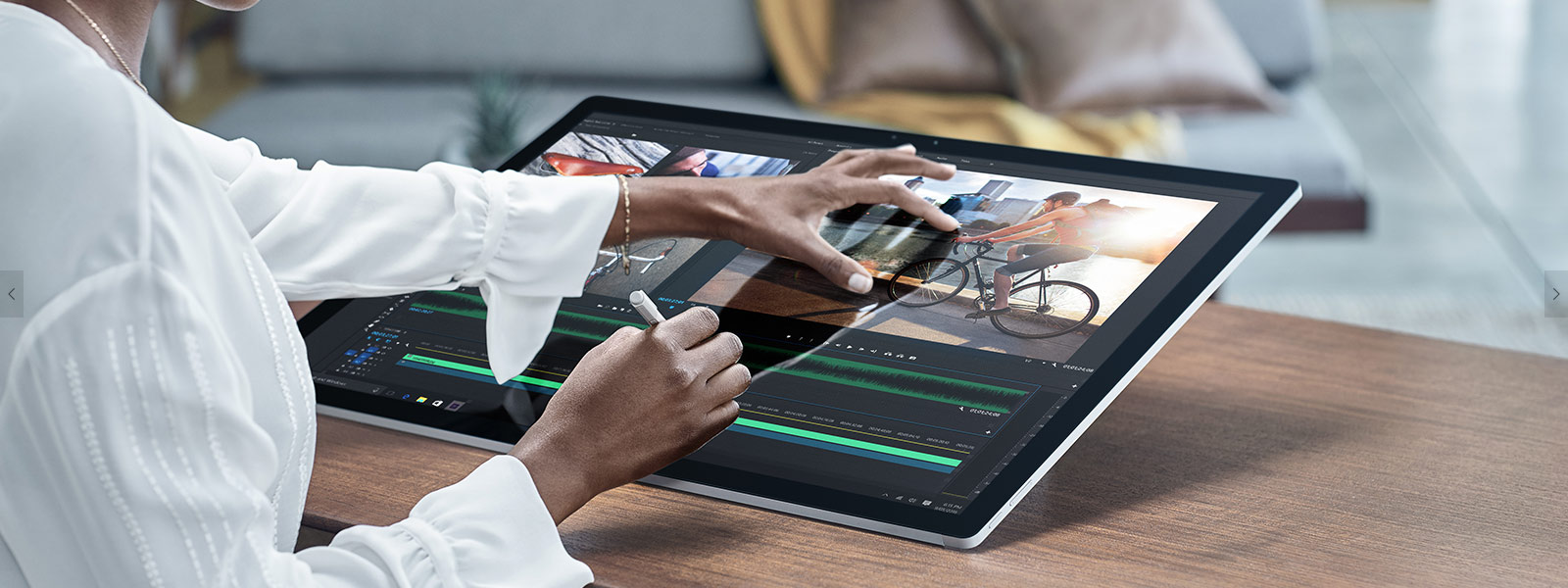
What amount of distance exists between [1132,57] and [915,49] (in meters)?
0.41

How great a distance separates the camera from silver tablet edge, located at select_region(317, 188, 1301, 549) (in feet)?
2.59

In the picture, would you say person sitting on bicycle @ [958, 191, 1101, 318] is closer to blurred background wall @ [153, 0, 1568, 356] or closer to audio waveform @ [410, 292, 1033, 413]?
audio waveform @ [410, 292, 1033, 413]

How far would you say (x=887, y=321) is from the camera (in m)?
0.93

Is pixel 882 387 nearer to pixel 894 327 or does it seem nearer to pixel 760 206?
pixel 894 327

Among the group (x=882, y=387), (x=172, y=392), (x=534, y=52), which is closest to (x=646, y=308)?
(x=882, y=387)

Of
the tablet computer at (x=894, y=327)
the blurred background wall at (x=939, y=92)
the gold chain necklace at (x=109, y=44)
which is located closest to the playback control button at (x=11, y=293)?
the gold chain necklace at (x=109, y=44)

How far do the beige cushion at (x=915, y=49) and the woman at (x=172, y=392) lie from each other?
196 centimetres

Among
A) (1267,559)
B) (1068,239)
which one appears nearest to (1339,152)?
(1068,239)

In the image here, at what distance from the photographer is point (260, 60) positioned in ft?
9.53

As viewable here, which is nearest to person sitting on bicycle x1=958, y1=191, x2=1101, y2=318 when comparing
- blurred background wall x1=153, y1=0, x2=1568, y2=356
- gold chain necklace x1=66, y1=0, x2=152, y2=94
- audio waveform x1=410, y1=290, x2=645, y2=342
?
audio waveform x1=410, y1=290, x2=645, y2=342

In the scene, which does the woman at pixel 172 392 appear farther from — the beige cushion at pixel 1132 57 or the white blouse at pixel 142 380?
the beige cushion at pixel 1132 57

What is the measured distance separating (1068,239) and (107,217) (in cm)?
61

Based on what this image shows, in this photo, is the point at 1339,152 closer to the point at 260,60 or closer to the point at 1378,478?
the point at 1378,478

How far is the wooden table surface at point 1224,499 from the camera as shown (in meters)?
0.77
